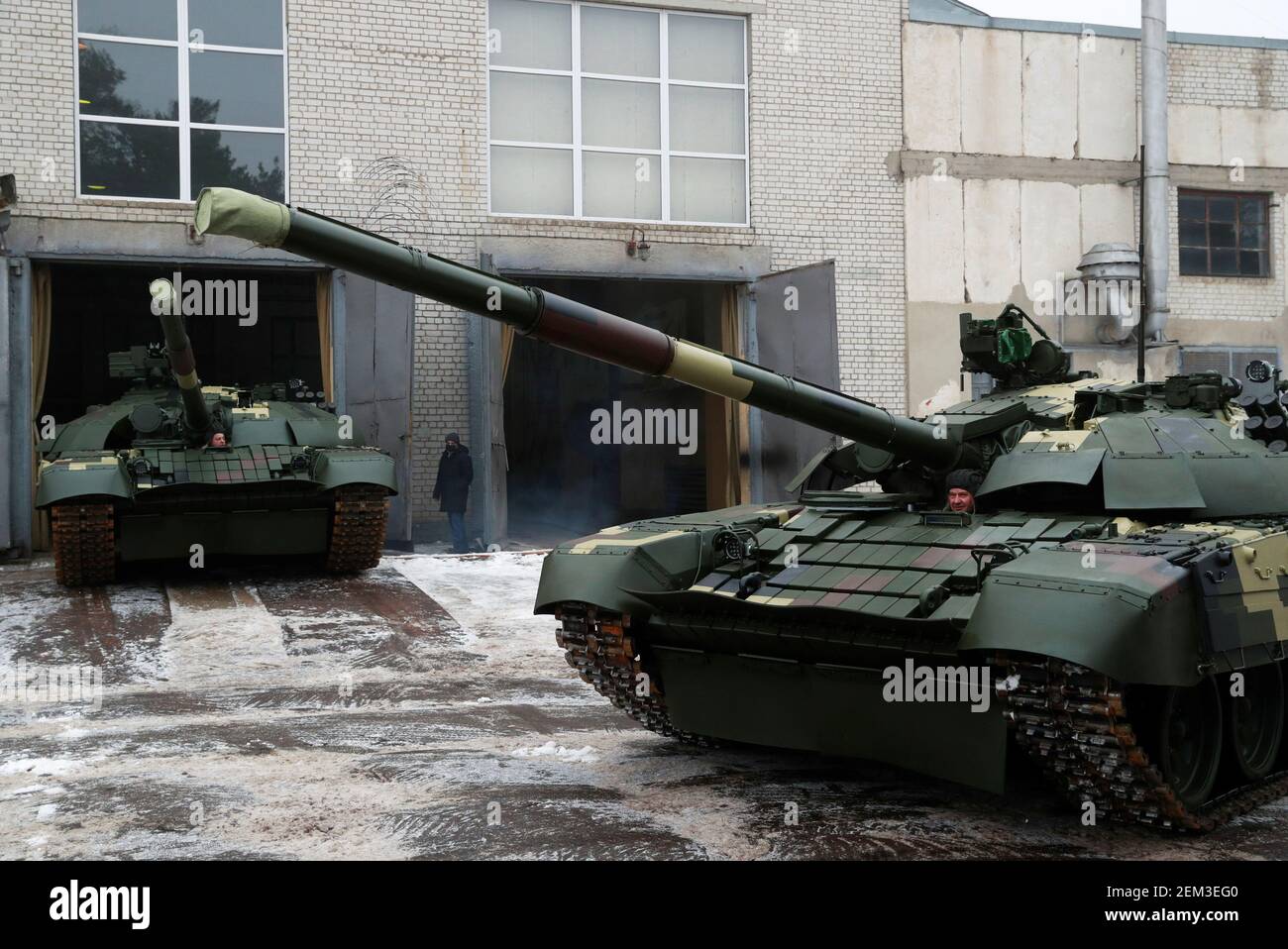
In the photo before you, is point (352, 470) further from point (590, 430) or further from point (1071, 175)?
point (1071, 175)

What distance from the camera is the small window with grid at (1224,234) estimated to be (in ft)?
66.3

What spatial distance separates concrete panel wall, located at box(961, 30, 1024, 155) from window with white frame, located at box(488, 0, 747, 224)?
324cm

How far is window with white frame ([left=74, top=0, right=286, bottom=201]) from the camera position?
15.7 metres

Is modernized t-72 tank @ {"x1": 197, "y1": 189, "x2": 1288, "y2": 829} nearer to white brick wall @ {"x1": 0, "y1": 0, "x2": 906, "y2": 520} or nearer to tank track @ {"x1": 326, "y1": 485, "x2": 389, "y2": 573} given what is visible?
tank track @ {"x1": 326, "y1": 485, "x2": 389, "y2": 573}

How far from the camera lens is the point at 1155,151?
756 inches

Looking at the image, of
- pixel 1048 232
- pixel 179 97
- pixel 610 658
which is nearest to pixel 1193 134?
pixel 1048 232

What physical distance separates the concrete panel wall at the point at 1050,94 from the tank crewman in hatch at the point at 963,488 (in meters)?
12.7

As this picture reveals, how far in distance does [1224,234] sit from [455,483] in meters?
12.1

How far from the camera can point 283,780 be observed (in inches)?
278

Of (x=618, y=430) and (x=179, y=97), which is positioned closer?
(x=179, y=97)

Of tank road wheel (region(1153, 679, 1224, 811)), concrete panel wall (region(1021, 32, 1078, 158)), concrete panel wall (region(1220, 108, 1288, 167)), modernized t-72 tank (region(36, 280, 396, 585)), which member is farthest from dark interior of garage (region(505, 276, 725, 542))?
tank road wheel (region(1153, 679, 1224, 811))

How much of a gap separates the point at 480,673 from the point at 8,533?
784 centimetres

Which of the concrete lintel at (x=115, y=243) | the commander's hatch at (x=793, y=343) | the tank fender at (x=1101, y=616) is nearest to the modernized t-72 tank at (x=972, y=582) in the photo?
the tank fender at (x=1101, y=616)

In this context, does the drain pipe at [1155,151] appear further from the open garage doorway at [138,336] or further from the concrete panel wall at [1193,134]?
the open garage doorway at [138,336]
